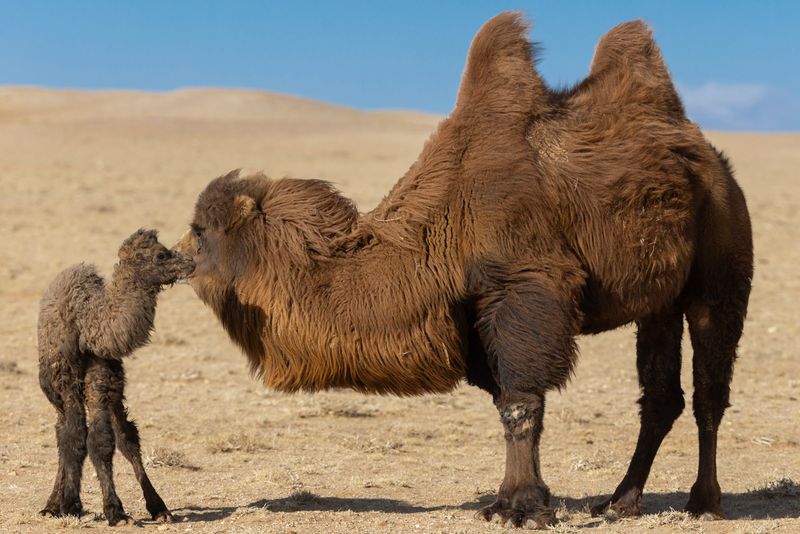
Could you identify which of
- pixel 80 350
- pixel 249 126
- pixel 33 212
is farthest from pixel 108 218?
pixel 249 126

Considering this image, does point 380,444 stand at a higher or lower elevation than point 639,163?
lower

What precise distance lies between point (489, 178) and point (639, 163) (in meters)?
0.89

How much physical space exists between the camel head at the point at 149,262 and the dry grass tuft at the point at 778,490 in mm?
4070

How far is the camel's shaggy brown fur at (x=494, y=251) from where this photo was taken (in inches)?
241

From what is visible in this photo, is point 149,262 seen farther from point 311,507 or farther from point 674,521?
point 674,521

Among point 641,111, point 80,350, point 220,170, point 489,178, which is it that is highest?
point 220,170

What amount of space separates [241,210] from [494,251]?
1.42 metres

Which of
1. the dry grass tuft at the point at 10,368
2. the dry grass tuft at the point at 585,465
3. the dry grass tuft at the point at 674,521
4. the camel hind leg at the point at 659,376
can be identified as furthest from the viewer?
the dry grass tuft at the point at 10,368

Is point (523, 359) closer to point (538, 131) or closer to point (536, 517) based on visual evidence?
point (536, 517)

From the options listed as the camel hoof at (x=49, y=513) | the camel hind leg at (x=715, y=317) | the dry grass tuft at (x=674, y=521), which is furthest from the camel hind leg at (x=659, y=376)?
the camel hoof at (x=49, y=513)

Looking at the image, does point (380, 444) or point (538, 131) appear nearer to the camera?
point (538, 131)

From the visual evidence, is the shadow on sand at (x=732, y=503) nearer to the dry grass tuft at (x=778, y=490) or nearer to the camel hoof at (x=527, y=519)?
the dry grass tuft at (x=778, y=490)

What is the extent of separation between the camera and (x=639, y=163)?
21.3 ft

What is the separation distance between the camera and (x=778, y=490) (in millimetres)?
7555
